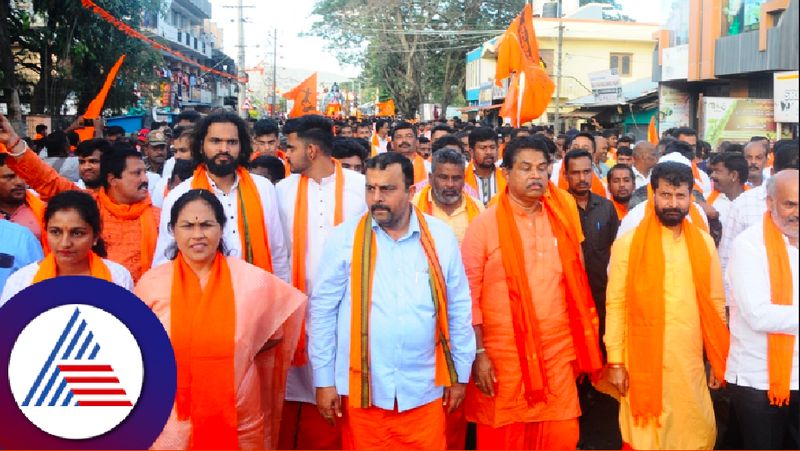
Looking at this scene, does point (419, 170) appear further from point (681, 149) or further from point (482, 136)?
point (681, 149)

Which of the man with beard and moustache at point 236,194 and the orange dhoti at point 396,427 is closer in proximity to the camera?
the orange dhoti at point 396,427

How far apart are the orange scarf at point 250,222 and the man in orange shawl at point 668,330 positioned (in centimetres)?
171

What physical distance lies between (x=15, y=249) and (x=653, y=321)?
9.58ft

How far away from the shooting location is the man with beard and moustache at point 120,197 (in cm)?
407

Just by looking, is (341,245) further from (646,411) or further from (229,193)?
(646,411)

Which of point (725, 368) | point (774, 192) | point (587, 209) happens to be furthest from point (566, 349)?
point (587, 209)

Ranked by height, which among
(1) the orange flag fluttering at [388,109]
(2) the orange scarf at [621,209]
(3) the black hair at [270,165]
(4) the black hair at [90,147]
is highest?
(1) the orange flag fluttering at [388,109]

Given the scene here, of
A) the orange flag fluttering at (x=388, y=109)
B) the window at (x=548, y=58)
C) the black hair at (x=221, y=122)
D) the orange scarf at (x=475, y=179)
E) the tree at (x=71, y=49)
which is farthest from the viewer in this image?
the window at (x=548, y=58)

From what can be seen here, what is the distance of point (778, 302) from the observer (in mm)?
3035

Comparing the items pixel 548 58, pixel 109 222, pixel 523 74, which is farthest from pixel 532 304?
pixel 548 58

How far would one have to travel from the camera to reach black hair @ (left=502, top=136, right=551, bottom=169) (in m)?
3.78

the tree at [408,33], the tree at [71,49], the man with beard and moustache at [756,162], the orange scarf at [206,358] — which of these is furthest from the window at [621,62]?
the orange scarf at [206,358]

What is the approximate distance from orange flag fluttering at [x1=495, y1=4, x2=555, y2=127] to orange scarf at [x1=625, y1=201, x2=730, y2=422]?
5.53 meters

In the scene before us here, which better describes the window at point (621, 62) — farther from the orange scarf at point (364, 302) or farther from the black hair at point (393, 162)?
the orange scarf at point (364, 302)
